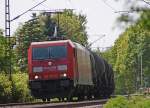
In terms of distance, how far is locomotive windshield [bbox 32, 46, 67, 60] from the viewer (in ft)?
100

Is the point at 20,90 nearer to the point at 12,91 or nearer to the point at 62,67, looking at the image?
the point at 12,91

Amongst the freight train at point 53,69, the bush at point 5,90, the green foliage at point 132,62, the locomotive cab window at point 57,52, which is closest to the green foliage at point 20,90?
the bush at point 5,90

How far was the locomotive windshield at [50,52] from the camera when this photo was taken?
3058 cm

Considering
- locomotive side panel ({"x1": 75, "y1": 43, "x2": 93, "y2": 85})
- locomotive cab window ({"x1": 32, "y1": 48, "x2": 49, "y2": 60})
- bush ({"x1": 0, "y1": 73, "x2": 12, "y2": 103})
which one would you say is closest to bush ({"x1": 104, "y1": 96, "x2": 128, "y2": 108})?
locomotive cab window ({"x1": 32, "y1": 48, "x2": 49, "y2": 60})

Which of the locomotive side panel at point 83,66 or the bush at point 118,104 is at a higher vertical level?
the locomotive side panel at point 83,66

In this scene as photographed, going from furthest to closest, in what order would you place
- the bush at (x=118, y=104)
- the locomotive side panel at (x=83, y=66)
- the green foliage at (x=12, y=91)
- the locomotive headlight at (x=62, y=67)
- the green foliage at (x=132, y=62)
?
the green foliage at (x=132, y=62), the green foliage at (x=12, y=91), the locomotive side panel at (x=83, y=66), the locomotive headlight at (x=62, y=67), the bush at (x=118, y=104)

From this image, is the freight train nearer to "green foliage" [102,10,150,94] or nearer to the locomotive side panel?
the locomotive side panel

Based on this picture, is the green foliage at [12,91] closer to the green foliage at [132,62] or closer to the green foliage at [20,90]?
the green foliage at [20,90]

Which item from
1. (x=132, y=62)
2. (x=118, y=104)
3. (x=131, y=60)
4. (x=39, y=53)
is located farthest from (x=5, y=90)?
(x=131, y=60)

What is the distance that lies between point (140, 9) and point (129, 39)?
9490 cm

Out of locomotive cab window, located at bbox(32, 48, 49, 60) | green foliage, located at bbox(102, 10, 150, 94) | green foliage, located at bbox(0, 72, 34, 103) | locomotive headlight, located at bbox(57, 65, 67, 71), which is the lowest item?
green foliage, located at bbox(0, 72, 34, 103)

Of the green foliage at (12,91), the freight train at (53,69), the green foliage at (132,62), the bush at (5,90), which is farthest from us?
the green foliage at (132,62)

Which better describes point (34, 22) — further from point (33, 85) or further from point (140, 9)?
point (140, 9)

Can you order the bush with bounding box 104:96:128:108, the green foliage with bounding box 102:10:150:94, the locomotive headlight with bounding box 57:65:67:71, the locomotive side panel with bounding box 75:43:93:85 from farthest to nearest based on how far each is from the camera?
the green foliage with bounding box 102:10:150:94 < the locomotive side panel with bounding box 75:43:93:85 < the locomotive headlight with bounding box 57:65:67:71 < the bush with bounding box 104:96:128:108
